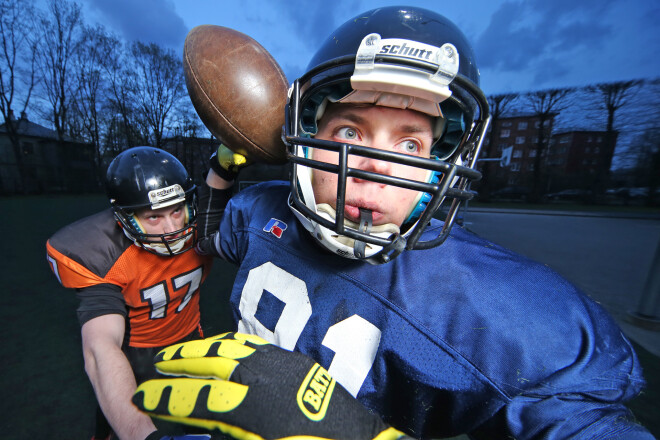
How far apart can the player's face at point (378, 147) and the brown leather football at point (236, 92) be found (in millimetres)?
432

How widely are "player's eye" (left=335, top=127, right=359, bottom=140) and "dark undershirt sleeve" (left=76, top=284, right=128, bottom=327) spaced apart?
1438mm

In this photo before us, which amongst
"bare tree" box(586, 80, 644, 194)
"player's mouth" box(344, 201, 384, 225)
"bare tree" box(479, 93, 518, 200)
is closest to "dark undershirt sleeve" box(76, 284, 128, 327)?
"player's mouth" box(344, 201, 384, 225)

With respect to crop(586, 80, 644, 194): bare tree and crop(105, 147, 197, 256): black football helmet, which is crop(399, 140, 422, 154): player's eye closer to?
crop(105, 147, 197, 256): black football helmet

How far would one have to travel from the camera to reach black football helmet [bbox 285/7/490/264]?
0.75 meters

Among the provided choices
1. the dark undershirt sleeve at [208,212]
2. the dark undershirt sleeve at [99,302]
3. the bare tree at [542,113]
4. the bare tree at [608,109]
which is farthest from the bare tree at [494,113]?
the dark undershirt sleeve at [99,302]

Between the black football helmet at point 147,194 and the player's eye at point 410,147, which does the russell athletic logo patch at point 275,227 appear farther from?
the black football helmet at point 147,194

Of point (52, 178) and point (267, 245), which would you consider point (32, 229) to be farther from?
point (52, 178)

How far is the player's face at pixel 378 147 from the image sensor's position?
869 mm

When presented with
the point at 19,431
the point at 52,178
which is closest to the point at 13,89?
the point at 52,178

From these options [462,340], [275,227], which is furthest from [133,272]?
[462,340]

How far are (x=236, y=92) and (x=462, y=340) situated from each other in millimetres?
1256

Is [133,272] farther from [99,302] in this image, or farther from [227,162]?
[227,162]

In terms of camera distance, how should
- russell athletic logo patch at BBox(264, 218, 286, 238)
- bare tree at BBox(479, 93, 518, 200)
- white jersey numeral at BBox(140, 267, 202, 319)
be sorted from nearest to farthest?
russell athletic logo patch at BBox(264, 218, 286, 238)
white jersey numeral at BBox(140, 267, 202, 319)
bare tree at BBox(479, 93, 518, 200)

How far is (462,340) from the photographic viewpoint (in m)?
0.75
